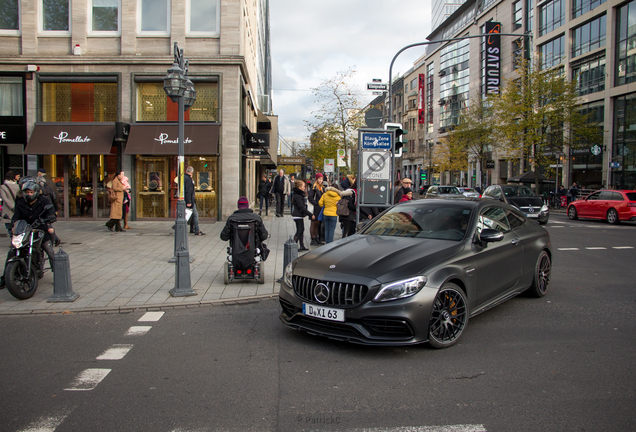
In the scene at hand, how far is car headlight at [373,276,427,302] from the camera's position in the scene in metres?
4.54

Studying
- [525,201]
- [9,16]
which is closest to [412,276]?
[525,201]

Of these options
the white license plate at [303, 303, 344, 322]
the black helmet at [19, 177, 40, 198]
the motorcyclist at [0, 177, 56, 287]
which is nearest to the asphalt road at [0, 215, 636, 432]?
the white license plate at [303, 303, 344, 322]

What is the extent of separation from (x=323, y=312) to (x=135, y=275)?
5.27 m

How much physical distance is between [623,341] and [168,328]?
4.94 metres

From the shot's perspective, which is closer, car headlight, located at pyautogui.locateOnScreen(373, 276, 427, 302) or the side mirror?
car headlight, located at pyautogui.locateOnScreen(373, 276, 427, 302)

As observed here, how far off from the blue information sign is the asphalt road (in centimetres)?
547

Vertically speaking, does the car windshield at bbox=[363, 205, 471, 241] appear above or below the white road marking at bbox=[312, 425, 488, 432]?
above

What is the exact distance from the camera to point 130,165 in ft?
58.6

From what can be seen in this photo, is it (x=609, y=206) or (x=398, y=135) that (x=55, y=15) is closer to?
(x=398, y=135)

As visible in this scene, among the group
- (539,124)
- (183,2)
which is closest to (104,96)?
(183,2)

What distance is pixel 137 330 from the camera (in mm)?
5680

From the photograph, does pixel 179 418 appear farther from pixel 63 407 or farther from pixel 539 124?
pixel 539 124

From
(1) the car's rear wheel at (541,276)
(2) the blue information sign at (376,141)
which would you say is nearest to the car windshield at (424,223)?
(1) the car's rear wheel at (541,276)

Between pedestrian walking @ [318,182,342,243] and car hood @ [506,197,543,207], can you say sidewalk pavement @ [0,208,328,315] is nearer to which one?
pedestrian walking @ [318,182,342,243]
